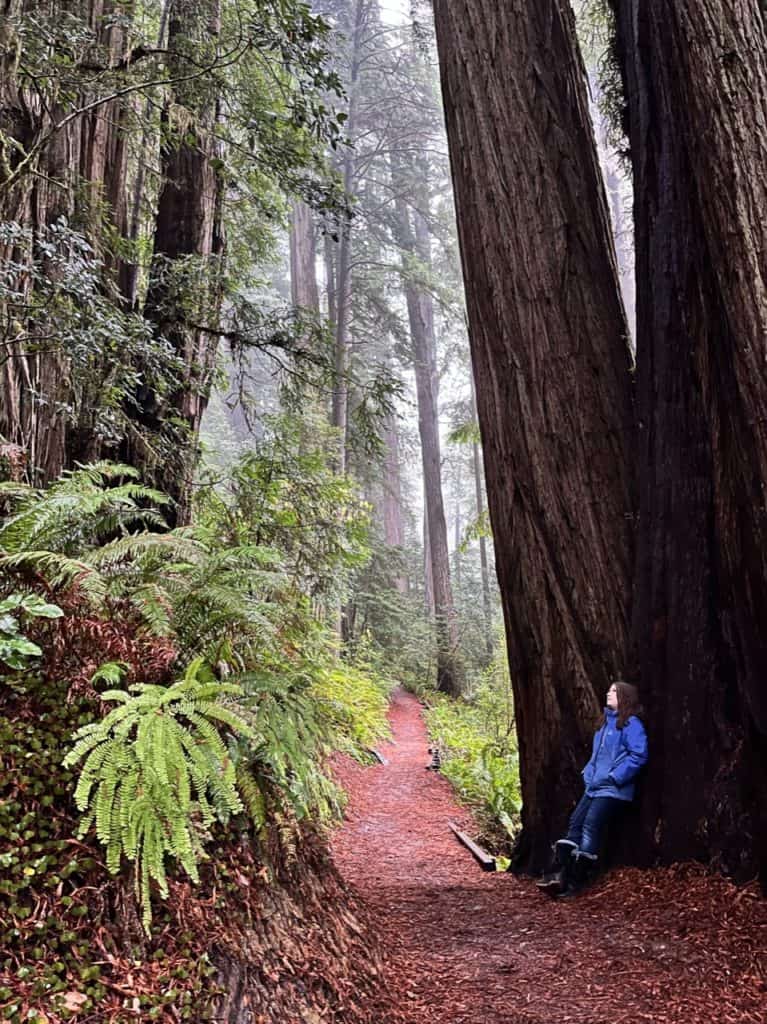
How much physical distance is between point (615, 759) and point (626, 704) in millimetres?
323

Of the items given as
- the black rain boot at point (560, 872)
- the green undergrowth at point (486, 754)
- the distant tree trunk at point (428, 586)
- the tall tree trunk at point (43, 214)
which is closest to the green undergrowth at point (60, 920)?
the tall tree trunk at point (43, 214)

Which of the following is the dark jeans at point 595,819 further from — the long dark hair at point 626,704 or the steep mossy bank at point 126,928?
the steep mossy bank at point 126,928

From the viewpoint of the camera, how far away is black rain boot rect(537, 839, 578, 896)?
404 cm

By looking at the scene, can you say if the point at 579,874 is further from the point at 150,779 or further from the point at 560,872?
the point at 150,779

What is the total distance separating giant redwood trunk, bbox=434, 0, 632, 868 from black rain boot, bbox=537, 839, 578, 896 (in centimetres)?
38

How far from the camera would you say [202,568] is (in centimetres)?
280

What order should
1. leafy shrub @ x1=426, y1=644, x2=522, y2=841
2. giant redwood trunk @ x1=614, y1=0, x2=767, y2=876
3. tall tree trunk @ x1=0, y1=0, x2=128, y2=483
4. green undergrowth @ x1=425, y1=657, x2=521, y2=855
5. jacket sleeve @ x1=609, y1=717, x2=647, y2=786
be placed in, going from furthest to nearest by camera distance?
leafy shrub @ x1=426, y1=644, x2=522, y2=841 → green undergrowth @ x1=425, y1=657, x2=521, y2=855 → jacket sleeve @ x1=609, y1=717, x2=647, y2=786 → tall tree trunk @ x1=0, y1=0, x2=128, y2=483 → giant redwood trunk @ x1=614, y1=0, x2=767, y2=876

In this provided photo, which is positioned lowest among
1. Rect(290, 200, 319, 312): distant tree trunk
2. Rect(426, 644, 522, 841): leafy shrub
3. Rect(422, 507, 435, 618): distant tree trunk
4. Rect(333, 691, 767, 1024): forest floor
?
Rect(333, 691, 767, 1024): forest floor

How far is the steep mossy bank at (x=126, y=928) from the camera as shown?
5.41 ft

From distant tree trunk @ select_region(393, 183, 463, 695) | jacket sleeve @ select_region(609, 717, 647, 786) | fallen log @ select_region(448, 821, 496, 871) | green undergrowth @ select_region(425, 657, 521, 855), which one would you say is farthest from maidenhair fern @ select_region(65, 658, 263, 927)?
distant tree trunk @ select_region(393, 183, 463, 695)

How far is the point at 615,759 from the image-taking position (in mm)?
3924

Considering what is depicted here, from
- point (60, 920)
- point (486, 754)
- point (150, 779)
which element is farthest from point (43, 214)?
point (486, 754)

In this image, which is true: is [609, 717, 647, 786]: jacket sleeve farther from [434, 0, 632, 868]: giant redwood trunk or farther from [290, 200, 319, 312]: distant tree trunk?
[290, 200, 319, 312]: distant tree trunk

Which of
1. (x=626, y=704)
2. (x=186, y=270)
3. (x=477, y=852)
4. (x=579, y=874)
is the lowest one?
(x=477, y=852)
